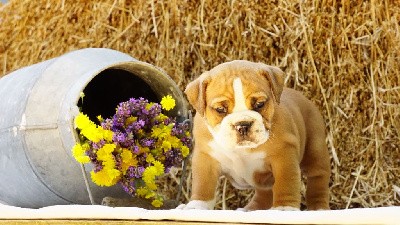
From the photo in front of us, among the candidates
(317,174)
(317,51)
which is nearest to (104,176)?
(317,174)

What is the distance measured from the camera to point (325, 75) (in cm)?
228

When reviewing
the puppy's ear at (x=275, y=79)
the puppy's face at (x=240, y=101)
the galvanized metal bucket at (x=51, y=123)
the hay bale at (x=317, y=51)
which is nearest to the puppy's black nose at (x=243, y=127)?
the puppy's face at (x=240, y=101)

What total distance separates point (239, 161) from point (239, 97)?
0.21 metres

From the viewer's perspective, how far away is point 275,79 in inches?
67.3

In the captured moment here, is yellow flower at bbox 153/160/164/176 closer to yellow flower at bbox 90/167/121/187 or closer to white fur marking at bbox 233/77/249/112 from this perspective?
yellow flower at bbox 90/167/121/187

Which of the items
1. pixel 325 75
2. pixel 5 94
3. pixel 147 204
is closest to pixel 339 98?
pixel 325 75

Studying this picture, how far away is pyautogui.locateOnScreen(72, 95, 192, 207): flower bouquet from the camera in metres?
1.84

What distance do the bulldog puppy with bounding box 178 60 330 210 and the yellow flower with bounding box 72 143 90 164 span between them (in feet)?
0.92

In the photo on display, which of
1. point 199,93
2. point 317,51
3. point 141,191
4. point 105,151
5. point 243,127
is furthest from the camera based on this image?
point 317,51

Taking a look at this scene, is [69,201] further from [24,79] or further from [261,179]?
[261,179]

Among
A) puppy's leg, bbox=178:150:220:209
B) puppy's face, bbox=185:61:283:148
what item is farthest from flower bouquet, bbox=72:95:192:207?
puppy's face, bbox=185:61:283:148

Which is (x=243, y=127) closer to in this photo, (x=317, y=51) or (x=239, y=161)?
(x=239, y=161)

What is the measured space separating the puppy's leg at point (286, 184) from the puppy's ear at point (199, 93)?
227 millimetres

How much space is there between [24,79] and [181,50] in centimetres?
56
